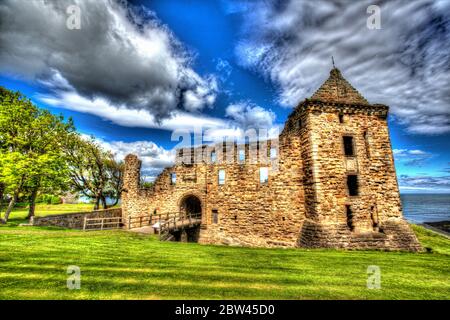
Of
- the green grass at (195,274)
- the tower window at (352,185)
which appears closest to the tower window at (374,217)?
the tower window at (352,185)

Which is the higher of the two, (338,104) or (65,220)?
(338,104)

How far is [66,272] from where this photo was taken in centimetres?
580

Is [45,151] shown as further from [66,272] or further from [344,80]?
[344,80]

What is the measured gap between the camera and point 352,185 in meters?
14.7

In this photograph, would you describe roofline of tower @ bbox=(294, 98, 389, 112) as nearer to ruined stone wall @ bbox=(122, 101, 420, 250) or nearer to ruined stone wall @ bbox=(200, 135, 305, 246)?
ruined stone wall @ bbox=(122, 101, 420, 250)

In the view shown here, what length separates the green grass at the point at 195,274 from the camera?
197 inches

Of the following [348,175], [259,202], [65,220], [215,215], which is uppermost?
[348,175]

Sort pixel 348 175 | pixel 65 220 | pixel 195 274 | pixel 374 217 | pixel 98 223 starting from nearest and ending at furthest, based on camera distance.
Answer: pixel 195 274
pixel 374 217
pixel 348 175
pixel 98 223
pixel 65 220

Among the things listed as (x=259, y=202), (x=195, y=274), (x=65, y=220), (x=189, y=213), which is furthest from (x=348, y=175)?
(x=65, y=220)

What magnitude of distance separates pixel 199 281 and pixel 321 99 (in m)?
13.9

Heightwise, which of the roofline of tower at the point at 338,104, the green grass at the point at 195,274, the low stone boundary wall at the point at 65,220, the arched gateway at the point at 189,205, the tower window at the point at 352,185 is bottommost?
the green grass at the point at 195,274

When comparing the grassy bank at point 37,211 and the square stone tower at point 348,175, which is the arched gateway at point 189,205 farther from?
the grassy bank at point 37,211

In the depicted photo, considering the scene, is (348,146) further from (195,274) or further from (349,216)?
(195,274)

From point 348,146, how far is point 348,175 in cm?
240
